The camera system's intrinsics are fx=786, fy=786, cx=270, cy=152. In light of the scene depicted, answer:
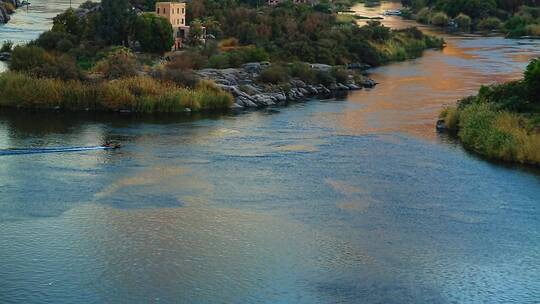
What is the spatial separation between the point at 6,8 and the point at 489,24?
45.5 meters

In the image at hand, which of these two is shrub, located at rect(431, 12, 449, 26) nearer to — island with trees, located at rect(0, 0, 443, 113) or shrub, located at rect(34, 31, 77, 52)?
island with trees, located at rect(0, 0, 443, 113)

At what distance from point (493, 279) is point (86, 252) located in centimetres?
803

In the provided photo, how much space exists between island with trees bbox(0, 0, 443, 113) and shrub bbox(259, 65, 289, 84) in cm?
6

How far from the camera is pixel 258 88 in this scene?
3494cm

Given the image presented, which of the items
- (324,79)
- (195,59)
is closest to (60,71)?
(195,59)

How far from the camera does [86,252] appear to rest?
15.9m

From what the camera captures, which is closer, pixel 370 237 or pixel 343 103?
pixel 370 237

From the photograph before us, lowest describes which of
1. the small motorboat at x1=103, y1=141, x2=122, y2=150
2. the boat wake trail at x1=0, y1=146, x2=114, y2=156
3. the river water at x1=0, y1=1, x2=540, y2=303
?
the river water at x1=0, y1=1, x2=540, y2=303

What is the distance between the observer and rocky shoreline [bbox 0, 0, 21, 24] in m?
67.0

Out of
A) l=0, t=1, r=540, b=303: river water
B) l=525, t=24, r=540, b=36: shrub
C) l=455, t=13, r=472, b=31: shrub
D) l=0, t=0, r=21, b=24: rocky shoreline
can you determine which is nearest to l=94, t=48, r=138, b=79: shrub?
l=0, t=1, r=540, b=303: river water

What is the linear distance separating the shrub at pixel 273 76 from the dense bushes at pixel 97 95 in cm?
530

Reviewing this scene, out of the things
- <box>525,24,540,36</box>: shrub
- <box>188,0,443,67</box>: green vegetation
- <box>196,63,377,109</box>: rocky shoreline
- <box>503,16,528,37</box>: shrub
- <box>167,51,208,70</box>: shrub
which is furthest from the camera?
<box>525,24,540,36</box>: shrub

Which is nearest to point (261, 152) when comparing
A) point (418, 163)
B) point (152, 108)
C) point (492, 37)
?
point (418, 163)

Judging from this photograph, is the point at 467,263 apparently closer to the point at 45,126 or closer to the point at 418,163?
the point at 418,163
